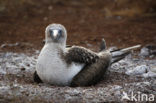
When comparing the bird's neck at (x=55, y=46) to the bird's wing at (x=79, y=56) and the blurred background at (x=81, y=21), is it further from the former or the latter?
the blurred background at (x=81, y=21)

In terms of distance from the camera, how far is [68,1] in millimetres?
16984

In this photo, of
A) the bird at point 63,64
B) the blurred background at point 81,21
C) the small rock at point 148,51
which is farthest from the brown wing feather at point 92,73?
the blurred background at point 81,21

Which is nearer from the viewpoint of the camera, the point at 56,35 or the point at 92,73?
the point at 56,35

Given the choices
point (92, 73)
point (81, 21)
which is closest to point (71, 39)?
point (81, 21)

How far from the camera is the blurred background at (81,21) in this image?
10352mm

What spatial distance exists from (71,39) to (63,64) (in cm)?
449

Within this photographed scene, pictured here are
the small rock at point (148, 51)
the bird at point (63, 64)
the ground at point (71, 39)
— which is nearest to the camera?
the ground at point (71, 39)

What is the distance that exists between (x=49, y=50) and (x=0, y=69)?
4.96 feet

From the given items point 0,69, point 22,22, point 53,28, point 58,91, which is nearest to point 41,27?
point 22,22

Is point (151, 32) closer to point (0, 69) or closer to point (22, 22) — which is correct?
point (22, 22)

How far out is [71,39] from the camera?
10.4 meters

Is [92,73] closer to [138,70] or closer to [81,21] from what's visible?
[138,70]

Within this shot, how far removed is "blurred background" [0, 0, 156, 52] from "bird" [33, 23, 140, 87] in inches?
127

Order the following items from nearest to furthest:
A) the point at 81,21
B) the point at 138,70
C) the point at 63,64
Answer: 1. the point at 63,64
2. the point at 138,70
3. the point at 81,21
